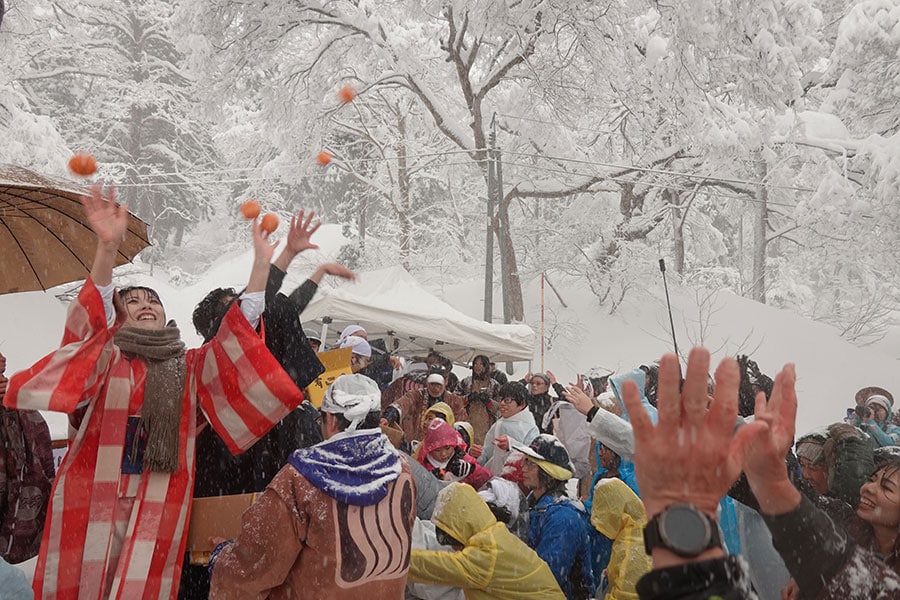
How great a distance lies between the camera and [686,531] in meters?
1.19

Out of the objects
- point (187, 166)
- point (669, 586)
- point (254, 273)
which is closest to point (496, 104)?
point (187, 166)

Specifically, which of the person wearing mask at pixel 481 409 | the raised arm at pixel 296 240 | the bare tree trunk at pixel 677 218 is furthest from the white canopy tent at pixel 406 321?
the bare tree trunk at pixel 677 218

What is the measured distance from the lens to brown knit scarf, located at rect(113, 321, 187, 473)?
8.21 feet

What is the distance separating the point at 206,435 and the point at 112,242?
0.81m

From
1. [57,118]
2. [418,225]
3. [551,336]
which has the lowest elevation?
[551,336]

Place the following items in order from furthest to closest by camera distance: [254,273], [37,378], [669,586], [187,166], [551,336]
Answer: [187,166], [551,336], [254,273], [37,378], [669,586]

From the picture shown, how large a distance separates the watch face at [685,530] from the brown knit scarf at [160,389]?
72.5 inches

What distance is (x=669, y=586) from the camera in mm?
1169

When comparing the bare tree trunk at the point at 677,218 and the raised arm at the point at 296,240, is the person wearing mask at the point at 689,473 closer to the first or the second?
the raised arm at the point at 296,240

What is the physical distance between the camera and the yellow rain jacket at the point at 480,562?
3.20m

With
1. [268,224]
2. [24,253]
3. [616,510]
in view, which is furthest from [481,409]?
[268,224]

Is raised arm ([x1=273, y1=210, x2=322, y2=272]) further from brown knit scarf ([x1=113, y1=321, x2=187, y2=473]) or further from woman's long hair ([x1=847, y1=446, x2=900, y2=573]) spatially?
woman's long hair ([x1=847, y1=446, x2=900, y2=573])

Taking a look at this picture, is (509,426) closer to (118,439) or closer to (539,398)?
(539,398)

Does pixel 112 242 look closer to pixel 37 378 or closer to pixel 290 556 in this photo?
pixel 37 378
